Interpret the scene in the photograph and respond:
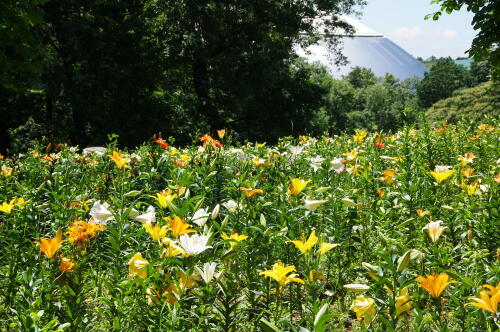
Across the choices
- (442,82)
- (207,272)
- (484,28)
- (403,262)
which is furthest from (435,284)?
(442,82)

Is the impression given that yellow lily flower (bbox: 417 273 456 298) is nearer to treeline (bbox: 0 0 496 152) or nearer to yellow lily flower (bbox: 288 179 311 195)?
yellow lily flower (bbox: 288 179 311 195)

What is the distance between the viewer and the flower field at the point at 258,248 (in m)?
1.58

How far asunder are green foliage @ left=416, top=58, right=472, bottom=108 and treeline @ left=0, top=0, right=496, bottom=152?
231 feet

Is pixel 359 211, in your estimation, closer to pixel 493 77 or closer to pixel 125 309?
pixel 125 309

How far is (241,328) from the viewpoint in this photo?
212cm

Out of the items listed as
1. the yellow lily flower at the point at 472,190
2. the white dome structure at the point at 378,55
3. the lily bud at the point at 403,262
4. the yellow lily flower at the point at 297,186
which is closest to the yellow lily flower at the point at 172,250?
the lily bud at the point at 403,262

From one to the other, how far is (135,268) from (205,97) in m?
19.7

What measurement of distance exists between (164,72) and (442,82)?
251ft

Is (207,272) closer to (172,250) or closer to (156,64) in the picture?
(172,250)

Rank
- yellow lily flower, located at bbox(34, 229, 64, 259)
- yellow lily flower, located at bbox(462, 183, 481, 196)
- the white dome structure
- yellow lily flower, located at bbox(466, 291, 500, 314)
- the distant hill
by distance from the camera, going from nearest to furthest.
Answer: yellow lily flower, located at bbox(466, 291, 500, 314), yellow lily flower, located at bbox(34, 229, 64, 259), yellow lily flower, located at bbox(462, 183, 481, 196), the distant hill, the white dome structure

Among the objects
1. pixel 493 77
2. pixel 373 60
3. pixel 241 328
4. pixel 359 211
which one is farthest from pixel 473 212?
pixel 373 60

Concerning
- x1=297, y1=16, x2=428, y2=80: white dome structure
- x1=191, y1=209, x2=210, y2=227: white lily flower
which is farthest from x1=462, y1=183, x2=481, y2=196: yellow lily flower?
x1=297, y1=16, x2=428, y2=80: white dome structure

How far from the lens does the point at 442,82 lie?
3349 inches

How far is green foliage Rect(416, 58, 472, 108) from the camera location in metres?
84.4
